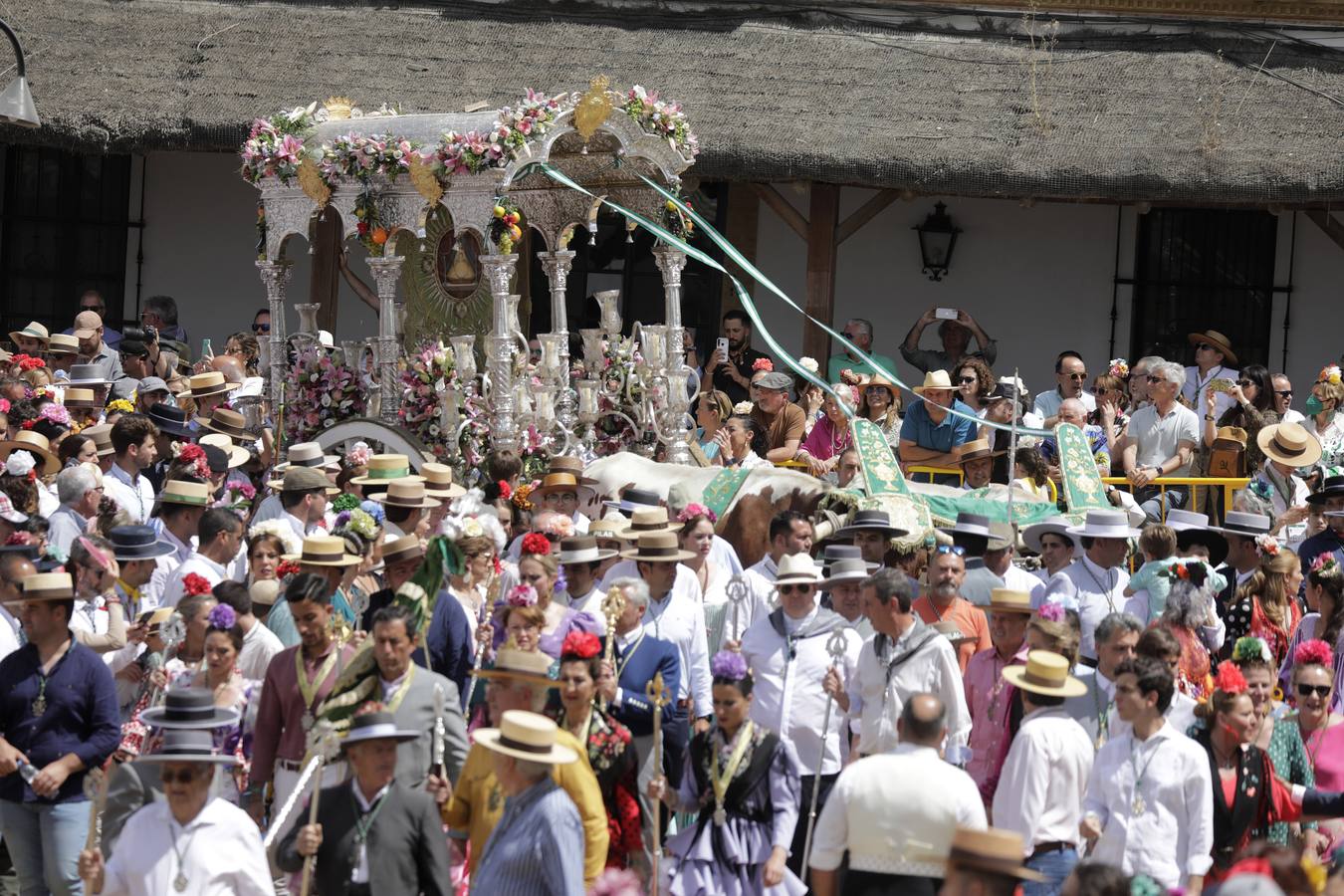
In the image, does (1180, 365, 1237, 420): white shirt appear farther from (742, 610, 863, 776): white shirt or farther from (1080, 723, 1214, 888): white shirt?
(1080, 723, 1214, 888): white shirt

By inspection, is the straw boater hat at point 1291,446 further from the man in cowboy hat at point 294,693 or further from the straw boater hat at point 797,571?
the man in cowboy hat at point 294,693

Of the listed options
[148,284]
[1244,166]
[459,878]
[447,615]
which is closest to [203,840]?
[459,878]

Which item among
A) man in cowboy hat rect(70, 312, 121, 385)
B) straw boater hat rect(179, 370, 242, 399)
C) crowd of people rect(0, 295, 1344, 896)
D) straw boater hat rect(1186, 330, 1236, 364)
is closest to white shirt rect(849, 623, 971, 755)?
crowd of people rect(0, 295, 1344, 896)

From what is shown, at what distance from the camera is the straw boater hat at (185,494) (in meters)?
10.5

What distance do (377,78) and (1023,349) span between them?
20.7ft

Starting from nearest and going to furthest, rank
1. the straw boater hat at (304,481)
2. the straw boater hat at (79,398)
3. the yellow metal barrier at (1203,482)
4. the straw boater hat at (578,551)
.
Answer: the straw boater hat at (578,551) → the straw boater hat at (304,481) → the yellow metal barrier at (1203,482) → the straw boater hat at (79,398)

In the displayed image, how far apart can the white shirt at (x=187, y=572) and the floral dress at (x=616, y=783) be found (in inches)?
96.3

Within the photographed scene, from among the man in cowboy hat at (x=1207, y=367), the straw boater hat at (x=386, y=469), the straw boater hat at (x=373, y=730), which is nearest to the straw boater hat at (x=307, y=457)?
the straw boater hat at (x=386, y=469)

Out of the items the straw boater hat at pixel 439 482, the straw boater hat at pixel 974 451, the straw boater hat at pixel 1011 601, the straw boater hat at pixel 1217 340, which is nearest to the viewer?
the straw boater hat at pixel 1011 601

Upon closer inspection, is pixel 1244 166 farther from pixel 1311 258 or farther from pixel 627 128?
pixel 627 128

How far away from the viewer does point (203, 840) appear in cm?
656

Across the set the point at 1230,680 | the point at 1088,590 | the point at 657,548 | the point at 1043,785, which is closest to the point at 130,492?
the point at 657,548

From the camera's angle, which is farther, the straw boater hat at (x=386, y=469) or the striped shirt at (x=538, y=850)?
the straw boater hat at (x=386, y=469)

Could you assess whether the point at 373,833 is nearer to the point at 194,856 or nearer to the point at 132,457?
the point at 194,856
